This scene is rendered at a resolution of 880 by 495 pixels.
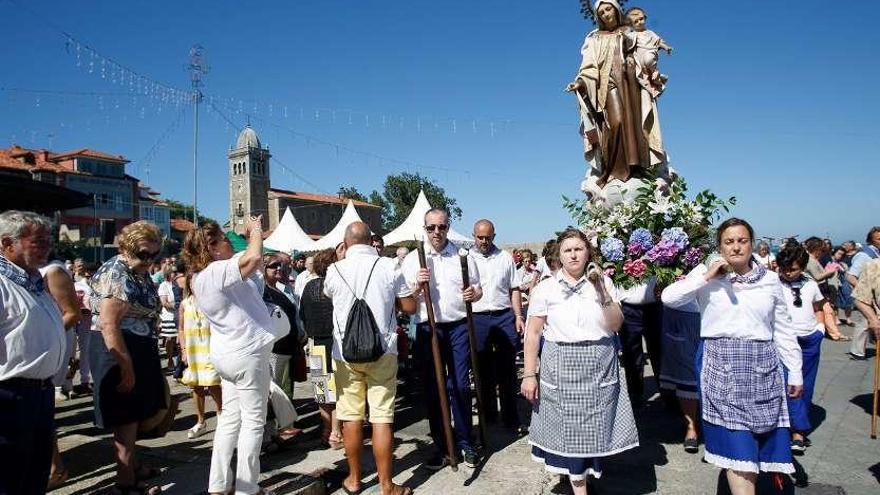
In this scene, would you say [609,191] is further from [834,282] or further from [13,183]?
[834,282]

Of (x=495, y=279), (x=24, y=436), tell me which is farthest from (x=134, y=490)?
(x=495, y=279)

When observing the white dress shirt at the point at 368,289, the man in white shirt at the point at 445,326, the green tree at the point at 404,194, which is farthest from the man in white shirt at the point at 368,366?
the green tree at the point at 404,194

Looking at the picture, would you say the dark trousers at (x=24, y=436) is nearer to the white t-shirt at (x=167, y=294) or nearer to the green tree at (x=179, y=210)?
the white t-shirt at (x=167, y=294)

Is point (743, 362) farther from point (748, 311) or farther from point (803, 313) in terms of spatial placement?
point (803, 313)

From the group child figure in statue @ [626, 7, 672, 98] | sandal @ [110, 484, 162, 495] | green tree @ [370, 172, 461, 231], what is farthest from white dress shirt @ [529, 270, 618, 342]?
green tree @ [370, 172, 461, 231]

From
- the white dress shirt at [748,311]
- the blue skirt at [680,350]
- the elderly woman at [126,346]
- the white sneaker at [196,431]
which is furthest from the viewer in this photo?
the white sneaker at [196,431]

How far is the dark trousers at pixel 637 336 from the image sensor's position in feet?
17.0

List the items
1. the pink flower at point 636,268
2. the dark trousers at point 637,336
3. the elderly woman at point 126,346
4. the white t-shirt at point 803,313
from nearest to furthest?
the elderly woman at point 126,346
the pink flower at point 636,268
the white t-shirt at point 803,313
the dark trousers at point 637,336

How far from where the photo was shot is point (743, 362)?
316 centimetres

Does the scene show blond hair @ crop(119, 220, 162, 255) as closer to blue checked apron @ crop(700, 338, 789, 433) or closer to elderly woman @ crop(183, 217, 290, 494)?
elderly woman @ crop(183, 217, 290, 494)

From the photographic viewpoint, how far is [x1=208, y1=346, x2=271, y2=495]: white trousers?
342cm

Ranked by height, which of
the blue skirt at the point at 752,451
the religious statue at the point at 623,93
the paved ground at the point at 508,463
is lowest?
the paved ground at the point at 508,463

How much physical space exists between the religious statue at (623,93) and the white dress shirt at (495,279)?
152 centimetres

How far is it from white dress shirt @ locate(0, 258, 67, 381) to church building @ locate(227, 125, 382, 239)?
226ft
